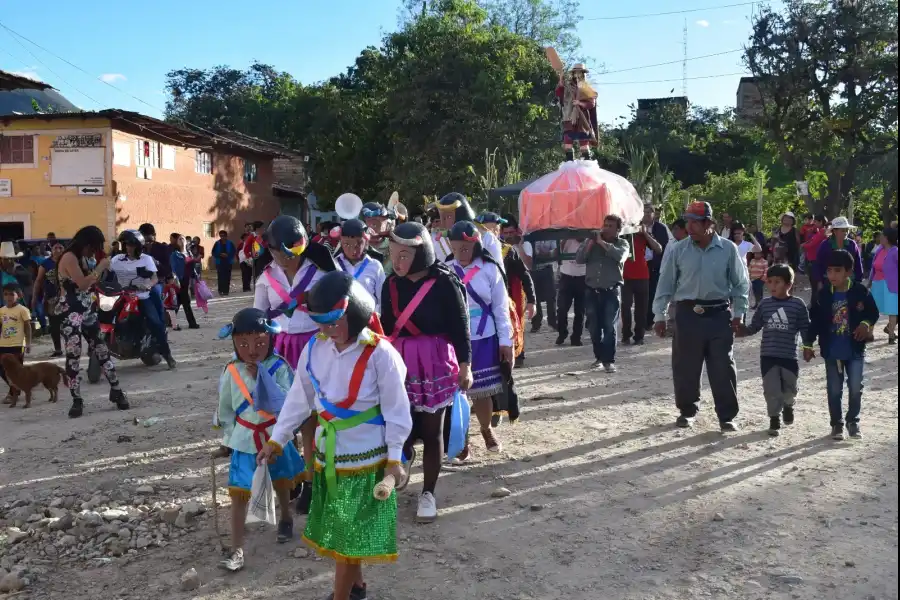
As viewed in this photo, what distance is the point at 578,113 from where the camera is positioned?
12062 millimetres

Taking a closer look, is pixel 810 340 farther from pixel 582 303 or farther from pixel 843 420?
pixel 582 303

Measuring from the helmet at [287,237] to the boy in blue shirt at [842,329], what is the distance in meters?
4.06

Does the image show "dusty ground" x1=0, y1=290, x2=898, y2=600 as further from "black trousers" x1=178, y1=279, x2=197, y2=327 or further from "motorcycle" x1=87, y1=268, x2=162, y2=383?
"black trousers" x1=178, y1=279, x2=197, y2=327

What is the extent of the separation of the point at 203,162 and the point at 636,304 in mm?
25907

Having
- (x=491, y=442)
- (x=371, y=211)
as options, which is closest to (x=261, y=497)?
(x=491, y=442)

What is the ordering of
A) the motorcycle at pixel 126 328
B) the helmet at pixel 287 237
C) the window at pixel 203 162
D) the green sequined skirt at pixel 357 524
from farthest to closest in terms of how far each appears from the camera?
1. the window at pixel 203 162
2. the motorcycle at pixel 126 328
3. the helmet at pixel 287 237
4. the green sequined skirt at pixel 357 524

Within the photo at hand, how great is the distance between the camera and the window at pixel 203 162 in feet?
109

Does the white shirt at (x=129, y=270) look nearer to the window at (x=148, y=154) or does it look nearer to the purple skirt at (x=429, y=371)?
the purple skirt at (x=429, y=371)

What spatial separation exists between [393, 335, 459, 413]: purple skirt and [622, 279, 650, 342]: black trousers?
22.3ft

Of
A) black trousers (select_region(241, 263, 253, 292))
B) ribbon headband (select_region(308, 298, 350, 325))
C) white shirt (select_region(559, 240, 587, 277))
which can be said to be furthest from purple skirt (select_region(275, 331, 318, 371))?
black trousers (select_region(241, 263, 253, 292))

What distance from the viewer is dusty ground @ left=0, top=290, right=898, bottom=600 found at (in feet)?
13.8

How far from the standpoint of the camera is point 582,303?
11562 millimetres

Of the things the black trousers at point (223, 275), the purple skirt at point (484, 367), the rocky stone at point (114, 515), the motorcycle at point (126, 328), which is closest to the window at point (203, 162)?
the black trousers at point (223, 275)

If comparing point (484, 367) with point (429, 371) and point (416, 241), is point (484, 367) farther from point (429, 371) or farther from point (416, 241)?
point (416, 241)
